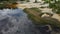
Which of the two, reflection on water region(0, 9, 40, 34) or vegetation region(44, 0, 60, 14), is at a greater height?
vegetation region(44, 0, 60, 14)

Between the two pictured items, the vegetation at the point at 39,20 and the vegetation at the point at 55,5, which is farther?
the vegetation at the point at 55,5

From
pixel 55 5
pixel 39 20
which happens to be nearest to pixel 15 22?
pixel 39 20

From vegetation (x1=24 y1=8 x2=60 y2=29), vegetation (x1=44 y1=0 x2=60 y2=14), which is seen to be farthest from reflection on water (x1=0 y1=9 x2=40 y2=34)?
vegetation (x1=44 y1=0 x2=60 y2=14)

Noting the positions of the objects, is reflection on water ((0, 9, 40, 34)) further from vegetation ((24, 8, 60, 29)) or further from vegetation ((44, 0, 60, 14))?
vegetation ((44, 0, 60, 14))

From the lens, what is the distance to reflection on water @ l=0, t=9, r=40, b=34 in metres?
1.47

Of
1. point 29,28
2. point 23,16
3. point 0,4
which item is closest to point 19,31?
point 29,28

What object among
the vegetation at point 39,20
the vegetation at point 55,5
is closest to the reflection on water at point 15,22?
the vegetation at point 39,20

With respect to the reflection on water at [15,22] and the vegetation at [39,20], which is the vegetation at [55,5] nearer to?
the vegetation at [39,20]

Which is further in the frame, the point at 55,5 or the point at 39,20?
the point at 55,5

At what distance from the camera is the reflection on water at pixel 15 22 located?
147 centimetres

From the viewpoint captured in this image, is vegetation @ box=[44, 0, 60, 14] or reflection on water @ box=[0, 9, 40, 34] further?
vegetation @ box=[44, 0, 60, 14]

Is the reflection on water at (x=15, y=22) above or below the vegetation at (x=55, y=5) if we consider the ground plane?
below

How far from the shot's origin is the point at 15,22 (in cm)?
157

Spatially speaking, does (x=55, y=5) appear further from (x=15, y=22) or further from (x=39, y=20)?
(x=15, y=22)
